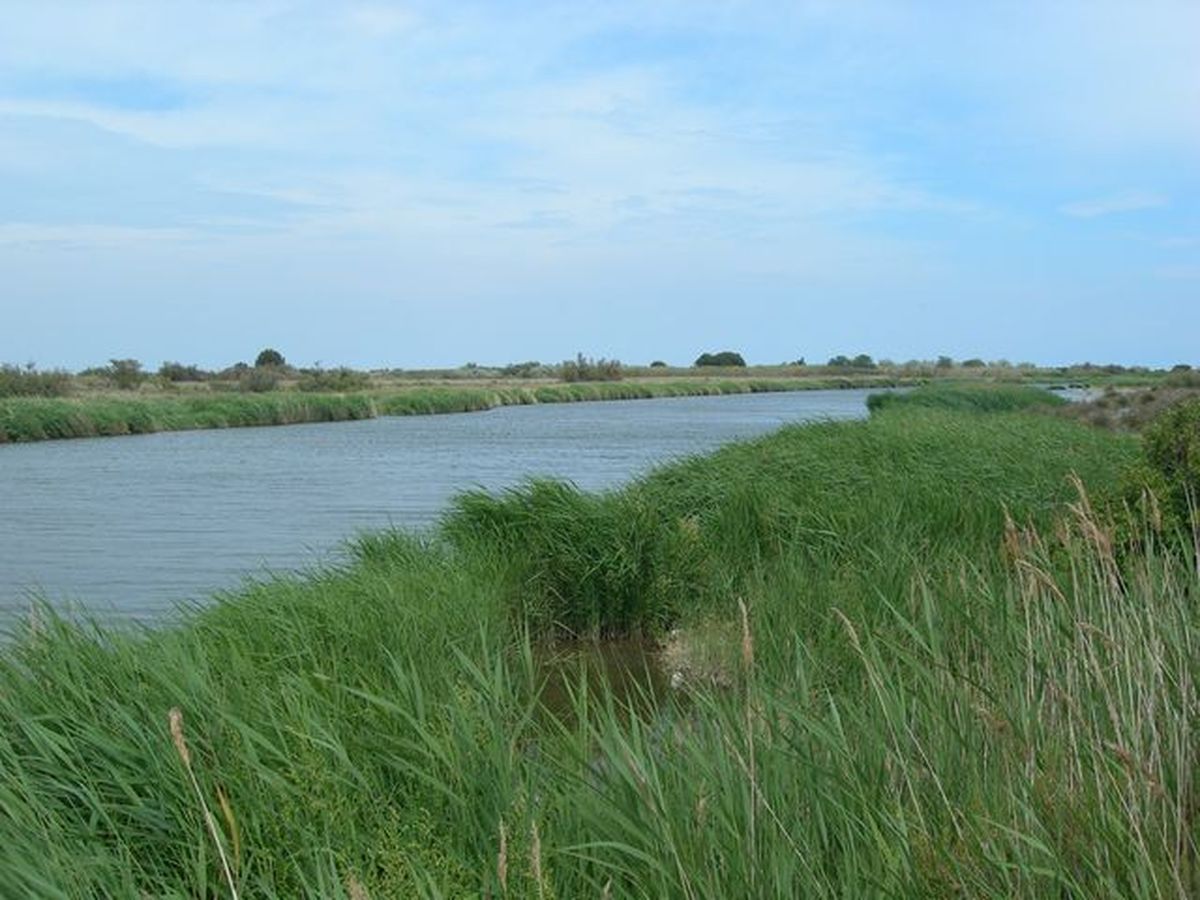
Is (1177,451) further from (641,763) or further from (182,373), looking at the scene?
(182,373)

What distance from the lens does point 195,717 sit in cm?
459

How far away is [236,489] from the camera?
25062mm

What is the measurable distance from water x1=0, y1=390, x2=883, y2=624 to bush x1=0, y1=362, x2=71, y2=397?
972 centimetres

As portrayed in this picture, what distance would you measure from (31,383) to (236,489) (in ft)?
102

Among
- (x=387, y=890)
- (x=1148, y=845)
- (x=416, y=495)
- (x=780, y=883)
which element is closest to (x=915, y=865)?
(x=780, y=883)

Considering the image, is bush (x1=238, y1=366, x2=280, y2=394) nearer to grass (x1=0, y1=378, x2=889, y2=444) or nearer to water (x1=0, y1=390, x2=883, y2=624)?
grass (x1=0, y1=378, x2=889, y2=444)

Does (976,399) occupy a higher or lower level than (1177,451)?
lower

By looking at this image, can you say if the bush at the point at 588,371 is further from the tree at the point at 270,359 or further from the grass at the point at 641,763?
the grass at the point at 641,763

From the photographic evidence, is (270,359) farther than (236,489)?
Yes

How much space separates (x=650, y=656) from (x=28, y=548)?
1115 centimetres

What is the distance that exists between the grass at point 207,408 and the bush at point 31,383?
1.33 metres

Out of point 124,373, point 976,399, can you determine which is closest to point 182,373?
point 124,373

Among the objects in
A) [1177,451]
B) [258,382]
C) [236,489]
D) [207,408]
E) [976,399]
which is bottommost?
[236,489]

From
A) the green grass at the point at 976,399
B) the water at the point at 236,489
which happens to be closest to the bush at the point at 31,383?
the water at the point at 236,489
